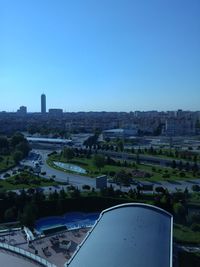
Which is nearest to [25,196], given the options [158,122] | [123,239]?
[123,239]

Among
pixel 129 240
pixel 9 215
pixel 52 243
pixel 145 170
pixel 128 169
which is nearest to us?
pixel 129 240

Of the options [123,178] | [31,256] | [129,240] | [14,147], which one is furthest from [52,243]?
[14,147]

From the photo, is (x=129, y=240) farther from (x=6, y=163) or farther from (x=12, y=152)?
(x=12, y=152)

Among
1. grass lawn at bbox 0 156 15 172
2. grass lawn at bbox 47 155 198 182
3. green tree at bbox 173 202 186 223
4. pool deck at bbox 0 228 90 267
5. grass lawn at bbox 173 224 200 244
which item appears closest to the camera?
pool deck at bbox 0 228 90 267

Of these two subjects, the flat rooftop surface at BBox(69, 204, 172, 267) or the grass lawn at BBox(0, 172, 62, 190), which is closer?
the flat rooftop surface at BBox(69, 204, 172, 267)

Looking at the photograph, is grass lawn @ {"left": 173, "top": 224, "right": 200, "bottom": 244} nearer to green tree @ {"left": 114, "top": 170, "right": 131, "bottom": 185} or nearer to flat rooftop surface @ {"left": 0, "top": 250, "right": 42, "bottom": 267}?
flat rooftop surface @ {"left": 0, "top": 250, "right": 42, "bottom": 267}

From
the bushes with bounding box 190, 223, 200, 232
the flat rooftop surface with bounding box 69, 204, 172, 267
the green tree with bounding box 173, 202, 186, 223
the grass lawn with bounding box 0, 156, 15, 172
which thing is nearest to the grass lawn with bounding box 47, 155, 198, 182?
the grass lawn with bounding box 0, 156, 15, 172

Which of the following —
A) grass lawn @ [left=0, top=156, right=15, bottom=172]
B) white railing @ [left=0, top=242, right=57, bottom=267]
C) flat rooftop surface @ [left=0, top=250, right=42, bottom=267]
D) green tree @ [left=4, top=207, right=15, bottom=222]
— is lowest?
green tree @ [left=4, top=207, right=15, bottom=222]
